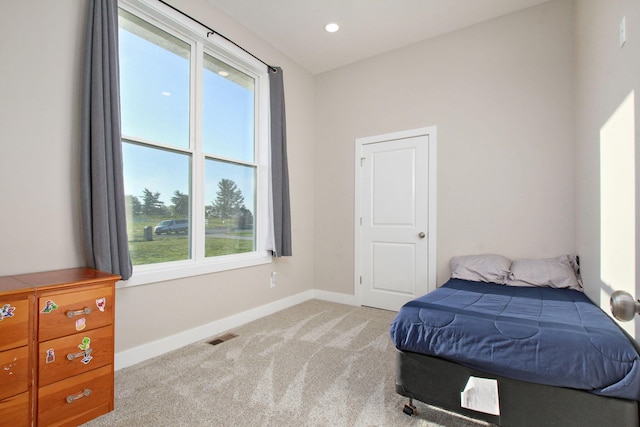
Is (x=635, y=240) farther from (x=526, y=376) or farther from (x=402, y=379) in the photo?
(x=402, y=379)

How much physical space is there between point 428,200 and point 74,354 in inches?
124

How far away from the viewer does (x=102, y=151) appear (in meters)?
2.00

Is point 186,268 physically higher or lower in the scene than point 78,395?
higher

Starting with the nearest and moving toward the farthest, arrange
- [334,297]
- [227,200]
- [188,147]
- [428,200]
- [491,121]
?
[188,147], [491,121], [227,200], [428,200], [334,297]

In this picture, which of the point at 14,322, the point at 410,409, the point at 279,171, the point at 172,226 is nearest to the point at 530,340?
the point at 410,409

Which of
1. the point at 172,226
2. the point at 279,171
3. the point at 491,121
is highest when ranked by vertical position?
the point at 491,121

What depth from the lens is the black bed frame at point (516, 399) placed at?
1273 millimetres

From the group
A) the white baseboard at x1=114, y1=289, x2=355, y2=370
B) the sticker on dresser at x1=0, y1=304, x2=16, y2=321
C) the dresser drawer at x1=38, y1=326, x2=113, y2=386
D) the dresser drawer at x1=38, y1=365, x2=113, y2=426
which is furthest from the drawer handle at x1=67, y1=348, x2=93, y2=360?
the white baseboard at x1=114, y1=289, x2=355, y2=370

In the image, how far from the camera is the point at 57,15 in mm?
1939

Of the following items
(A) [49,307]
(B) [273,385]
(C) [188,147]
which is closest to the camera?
(A) [49,307]

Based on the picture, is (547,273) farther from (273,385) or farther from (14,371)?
(14,371)

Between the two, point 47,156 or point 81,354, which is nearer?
point 81,354

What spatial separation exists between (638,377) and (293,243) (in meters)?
3.11

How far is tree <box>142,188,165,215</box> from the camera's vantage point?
2480 mm
